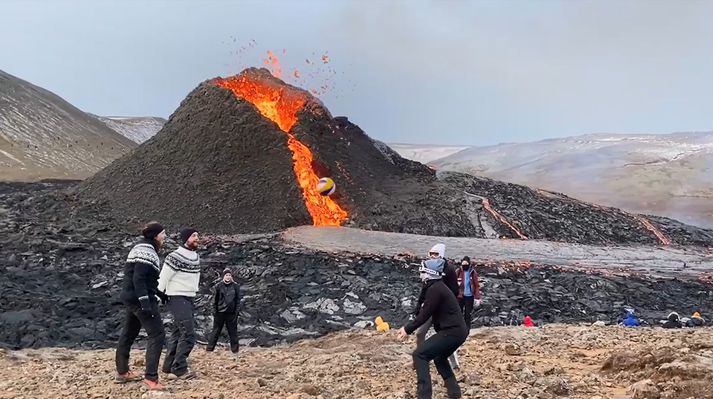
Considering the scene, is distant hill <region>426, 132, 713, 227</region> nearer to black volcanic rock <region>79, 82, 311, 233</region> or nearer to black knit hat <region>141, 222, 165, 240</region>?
black volcanic rock <region>79, 82, 311, 233</region>

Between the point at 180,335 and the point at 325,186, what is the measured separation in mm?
18458

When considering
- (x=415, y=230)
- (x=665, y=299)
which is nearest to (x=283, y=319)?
(x=665, y=299)

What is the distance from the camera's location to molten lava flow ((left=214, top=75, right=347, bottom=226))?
995 inches

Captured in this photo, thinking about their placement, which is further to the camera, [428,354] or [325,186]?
[325,186]

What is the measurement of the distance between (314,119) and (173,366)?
74.4ft

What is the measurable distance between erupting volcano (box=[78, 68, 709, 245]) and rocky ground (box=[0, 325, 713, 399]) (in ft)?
46.4

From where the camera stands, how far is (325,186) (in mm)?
25781

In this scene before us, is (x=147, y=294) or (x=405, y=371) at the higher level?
(x=147, y=294)

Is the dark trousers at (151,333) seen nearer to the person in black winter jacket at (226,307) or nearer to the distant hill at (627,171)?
the person in black winter jacket at (226,307)

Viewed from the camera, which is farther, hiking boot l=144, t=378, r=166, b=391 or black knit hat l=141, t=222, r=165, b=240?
black knit hat l=141, t=222, r=165, b=240

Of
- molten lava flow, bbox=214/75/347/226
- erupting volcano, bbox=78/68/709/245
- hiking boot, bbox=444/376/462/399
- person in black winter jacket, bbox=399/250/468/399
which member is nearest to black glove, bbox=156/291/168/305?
person in black winter jacket, bbox=399/250/468/399

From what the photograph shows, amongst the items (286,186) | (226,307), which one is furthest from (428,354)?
(286,186)

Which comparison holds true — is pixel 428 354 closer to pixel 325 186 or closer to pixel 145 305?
pixel 145 305

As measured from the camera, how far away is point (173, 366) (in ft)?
24.5
